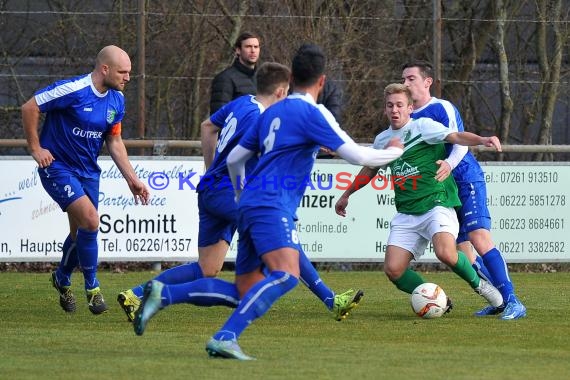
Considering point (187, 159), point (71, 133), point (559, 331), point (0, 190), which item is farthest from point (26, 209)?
point (559, 331)

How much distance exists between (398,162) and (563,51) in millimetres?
7632

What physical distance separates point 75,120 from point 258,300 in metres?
3.65

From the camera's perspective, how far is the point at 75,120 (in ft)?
32.4

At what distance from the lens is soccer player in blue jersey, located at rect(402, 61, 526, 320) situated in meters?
9.77

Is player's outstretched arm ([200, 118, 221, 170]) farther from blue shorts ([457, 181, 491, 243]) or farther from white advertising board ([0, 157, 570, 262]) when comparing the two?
white advertising board ([0, 157, 570, 262])

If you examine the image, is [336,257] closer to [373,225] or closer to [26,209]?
[373,225]

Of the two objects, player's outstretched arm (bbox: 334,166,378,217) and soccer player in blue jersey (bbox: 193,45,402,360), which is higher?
soccer player in blue jersey (bbox: 193,45,402,360)

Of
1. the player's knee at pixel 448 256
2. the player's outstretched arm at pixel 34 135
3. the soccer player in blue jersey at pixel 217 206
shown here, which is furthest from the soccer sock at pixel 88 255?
the player's knee at pixel 448 256

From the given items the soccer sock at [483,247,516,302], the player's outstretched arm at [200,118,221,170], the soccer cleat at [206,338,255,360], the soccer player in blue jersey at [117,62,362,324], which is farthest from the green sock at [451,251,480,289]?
the soccer cleat at [206,338,255,360]

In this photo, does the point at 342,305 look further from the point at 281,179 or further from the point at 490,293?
the point at 281,179

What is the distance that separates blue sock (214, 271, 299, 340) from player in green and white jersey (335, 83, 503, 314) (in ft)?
9.41

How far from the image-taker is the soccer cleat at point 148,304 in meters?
7.06

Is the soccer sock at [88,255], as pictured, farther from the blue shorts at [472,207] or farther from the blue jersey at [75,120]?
the blue shorts at [472,207]

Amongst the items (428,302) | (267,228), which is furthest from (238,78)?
(267,228)
